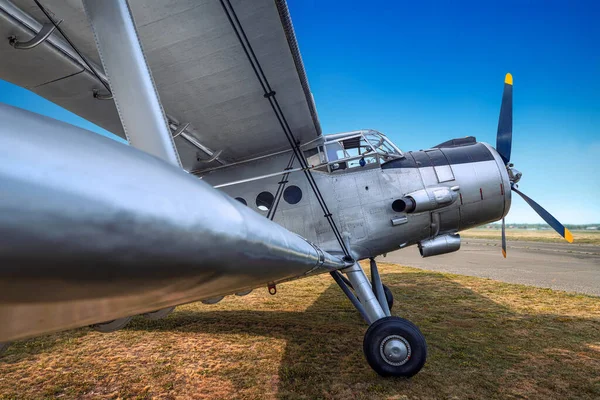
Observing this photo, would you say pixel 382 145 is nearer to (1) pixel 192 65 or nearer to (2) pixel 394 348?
(2) pixel 394 348

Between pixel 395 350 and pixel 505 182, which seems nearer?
pixel 395 350

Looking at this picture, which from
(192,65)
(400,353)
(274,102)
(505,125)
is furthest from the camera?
(505,125)

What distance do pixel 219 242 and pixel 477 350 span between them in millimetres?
5139

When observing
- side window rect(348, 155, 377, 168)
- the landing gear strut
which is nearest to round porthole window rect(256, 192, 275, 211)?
side window rect(348, 155, 377, 168)

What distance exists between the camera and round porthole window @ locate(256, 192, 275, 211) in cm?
484

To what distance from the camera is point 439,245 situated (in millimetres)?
4836

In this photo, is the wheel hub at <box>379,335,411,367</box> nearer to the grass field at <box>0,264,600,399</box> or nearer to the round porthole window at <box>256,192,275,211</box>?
the grass field at <box>0,264,600,399</box>

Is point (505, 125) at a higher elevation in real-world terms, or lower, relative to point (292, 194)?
higher

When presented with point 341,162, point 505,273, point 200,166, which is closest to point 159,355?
point 200,166

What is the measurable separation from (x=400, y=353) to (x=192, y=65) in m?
3.98

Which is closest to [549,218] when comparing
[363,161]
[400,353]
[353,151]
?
[363,161]

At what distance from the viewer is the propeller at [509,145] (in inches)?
214

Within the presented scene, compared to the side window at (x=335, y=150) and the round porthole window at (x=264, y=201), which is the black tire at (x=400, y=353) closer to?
the round porthole window at (x=264, y=201)

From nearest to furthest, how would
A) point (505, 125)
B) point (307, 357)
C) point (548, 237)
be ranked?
point (307, 357) → point (505, 125) → point (548, 237)
